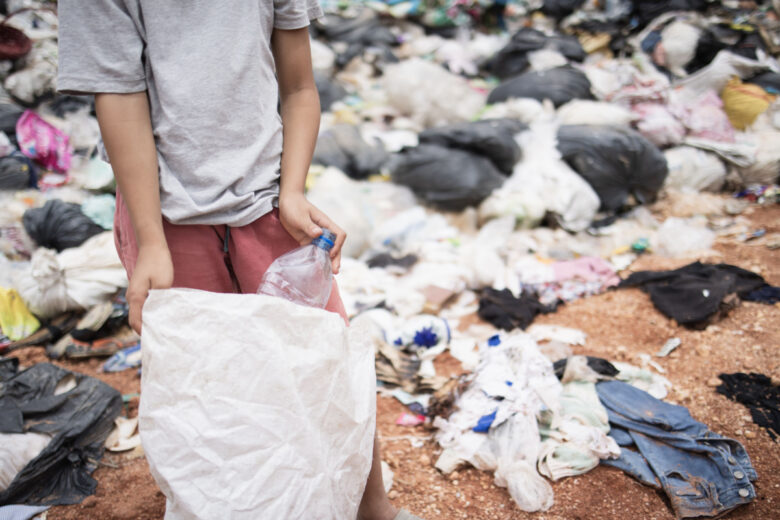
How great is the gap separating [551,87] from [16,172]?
4.30 metres

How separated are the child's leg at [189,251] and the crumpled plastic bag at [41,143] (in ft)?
9.42

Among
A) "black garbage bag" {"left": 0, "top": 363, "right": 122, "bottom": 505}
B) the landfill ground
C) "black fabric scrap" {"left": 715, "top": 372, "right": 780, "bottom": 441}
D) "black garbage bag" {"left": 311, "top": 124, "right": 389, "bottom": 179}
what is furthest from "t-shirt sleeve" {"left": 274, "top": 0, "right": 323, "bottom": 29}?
"black garbage bag" {"left": 311, "top": 124, "right": 389, "bottom": 179}

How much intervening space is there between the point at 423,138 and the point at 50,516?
123 inches

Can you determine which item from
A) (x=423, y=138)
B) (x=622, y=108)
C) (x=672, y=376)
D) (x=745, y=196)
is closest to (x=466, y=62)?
(x=622, y=108)

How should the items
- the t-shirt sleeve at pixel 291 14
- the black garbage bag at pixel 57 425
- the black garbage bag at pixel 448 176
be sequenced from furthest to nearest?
the black garbage bag at pixel 448 176, the black garbage bag at pixel 57 425, the t-shirt sleeve at pixel 291 14

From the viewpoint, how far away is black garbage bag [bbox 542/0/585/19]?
6.47m

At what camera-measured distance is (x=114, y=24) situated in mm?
819

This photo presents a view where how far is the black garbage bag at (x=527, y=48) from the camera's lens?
17.7ft

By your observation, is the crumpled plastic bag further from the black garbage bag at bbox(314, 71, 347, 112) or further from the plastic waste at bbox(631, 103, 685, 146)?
the plastic waste at bbox(631, 103, 685, 146)

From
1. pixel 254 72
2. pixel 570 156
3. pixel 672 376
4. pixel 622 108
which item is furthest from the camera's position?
pixel 622 108

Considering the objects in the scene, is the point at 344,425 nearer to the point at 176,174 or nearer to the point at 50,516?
the point at 176,174

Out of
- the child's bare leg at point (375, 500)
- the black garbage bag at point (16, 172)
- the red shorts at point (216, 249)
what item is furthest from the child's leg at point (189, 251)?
the black garbage bag at point (16, 172)

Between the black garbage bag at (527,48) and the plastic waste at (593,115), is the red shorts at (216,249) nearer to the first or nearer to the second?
the plastic waste at (593,115)

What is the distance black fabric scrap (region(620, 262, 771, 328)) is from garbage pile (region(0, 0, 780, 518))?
11 mm
